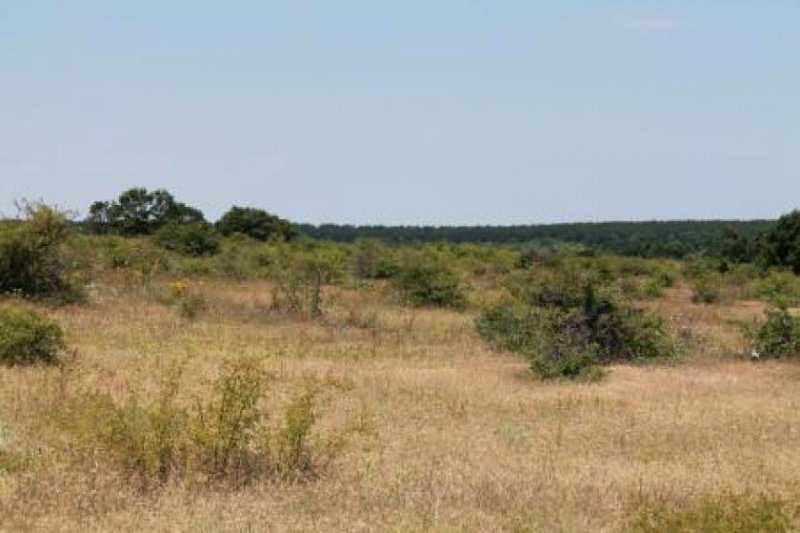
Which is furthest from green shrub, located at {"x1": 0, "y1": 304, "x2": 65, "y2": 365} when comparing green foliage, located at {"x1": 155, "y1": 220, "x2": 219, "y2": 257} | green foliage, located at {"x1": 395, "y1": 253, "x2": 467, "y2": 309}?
green foliage, located at {"x1": 155, "y1": 220, "x2": 219, "y2": 257}

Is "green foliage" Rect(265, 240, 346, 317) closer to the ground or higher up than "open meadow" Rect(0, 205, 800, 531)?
higher up

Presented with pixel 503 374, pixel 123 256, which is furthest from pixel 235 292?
pixel 503 374

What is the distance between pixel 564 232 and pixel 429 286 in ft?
430

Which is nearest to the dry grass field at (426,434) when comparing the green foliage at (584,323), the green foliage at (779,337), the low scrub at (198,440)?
the low scrub at (198,440)

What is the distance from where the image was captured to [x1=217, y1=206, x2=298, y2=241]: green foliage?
70438mm

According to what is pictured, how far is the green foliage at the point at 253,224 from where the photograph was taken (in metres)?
70.4

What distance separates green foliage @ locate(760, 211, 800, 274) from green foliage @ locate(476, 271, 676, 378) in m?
42.6

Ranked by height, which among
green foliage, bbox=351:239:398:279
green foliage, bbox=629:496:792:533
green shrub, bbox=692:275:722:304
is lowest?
green shrub, bbox=692:275:722:304

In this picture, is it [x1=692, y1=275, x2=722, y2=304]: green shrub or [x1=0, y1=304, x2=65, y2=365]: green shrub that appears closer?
[x1=0, y1=304, x2=65, y2=365]: green shrub

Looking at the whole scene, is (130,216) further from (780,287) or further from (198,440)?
(198,440)

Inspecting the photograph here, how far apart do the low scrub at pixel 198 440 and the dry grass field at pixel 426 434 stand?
0.22m

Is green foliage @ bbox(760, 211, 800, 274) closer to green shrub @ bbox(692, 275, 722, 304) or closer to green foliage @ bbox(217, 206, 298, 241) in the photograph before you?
green shrub @ bbox(692, 275, 722, 304)

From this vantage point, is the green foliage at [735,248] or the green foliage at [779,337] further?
the green foliage at [735,248]

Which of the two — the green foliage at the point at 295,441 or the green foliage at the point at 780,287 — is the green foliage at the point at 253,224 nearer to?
the green foliage at the point at 780,287
